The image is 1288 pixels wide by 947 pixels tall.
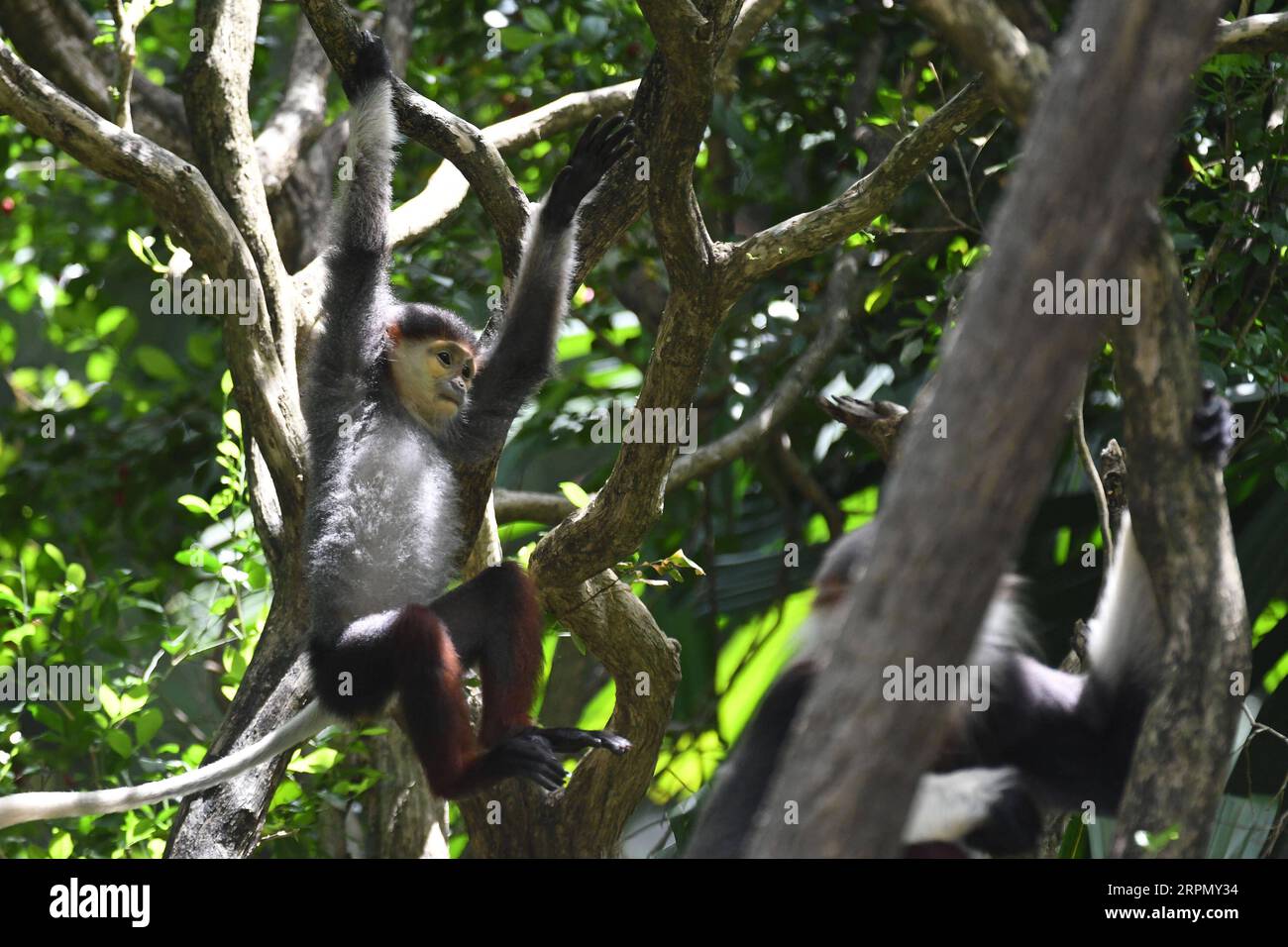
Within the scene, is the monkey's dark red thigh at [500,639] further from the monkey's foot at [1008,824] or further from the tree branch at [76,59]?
the tree branch at [76,59]

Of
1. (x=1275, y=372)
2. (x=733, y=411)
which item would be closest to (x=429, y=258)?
(x=733, y=411)

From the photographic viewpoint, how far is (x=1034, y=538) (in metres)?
7.55

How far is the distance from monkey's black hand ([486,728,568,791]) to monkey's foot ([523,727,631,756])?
1.6 inches

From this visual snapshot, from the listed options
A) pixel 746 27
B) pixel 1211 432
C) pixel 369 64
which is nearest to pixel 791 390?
pixel 746 27

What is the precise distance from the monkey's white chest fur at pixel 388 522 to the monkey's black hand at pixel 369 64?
1565mm

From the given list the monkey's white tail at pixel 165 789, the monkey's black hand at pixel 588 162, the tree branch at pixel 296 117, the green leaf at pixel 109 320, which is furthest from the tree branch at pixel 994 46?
the green leaf at pixel 109 320

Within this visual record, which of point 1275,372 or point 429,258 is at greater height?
point 429,258

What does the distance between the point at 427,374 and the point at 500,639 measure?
147 centimetres

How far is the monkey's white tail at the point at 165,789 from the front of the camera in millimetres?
4766

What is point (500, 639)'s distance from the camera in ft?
18.5

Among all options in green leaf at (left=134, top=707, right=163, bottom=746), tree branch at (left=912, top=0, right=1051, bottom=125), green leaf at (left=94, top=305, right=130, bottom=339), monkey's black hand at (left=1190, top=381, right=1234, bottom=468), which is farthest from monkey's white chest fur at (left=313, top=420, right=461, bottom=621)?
green leaf at (left=94, top=305, right=130, bottom=339)

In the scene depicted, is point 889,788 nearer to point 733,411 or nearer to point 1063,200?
point 1063,200

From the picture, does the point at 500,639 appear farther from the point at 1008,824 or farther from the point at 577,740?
the point at 1008,824
